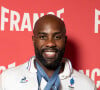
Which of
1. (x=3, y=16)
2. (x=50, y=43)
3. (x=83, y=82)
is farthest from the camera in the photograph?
(x=3, y=16)

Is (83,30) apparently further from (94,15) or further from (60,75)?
(60,75)

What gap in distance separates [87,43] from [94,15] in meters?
0.17

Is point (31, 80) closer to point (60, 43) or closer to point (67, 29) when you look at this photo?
point (60, 43)

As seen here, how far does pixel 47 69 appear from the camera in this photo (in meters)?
0.89

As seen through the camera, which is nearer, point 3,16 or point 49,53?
point 49,53

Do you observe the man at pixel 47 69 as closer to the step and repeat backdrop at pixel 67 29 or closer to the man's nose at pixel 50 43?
the man's nose at pixel 50 43

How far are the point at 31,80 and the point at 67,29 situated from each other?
40 centimetres

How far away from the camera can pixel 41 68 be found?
0.86m

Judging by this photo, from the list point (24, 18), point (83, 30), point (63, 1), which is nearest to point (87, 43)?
point (83, 30)

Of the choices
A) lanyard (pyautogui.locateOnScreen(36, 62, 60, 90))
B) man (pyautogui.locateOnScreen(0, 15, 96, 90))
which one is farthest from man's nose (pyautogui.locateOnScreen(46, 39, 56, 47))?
lanyard (pyautogui.locateOnScreen(36, 62, 60, 90))

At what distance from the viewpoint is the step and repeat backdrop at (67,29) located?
1.04m

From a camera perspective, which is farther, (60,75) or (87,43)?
(87,43)

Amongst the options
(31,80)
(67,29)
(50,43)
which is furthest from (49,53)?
(67,29)

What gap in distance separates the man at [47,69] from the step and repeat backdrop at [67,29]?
178 millimetres
